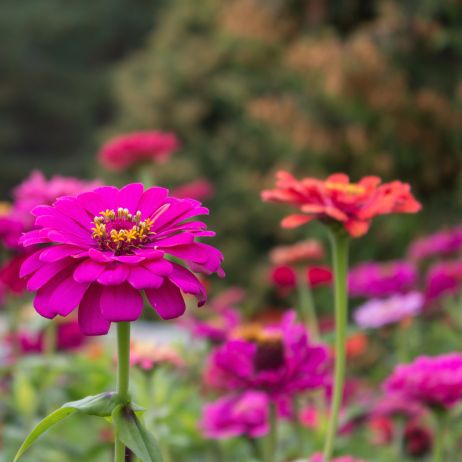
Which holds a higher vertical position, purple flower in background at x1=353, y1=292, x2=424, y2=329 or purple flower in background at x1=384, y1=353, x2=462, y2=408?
purple flower in background at x1=353, y1=292, x2=424, y2=329

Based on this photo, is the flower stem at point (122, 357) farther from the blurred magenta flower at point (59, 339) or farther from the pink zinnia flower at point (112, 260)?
the blurred magenta flower at point (59, 339)

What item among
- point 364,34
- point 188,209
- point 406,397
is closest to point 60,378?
point 406,397

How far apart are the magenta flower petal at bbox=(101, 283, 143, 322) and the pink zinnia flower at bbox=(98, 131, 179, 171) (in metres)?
0.94

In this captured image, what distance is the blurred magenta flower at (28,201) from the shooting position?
1062mm

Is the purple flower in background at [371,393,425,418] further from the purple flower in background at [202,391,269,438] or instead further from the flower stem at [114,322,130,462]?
the flower stem at [114,322,130,462]

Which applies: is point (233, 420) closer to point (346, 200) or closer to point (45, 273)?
point (346, 200)

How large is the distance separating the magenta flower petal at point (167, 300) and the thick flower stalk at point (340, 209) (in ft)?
0.72

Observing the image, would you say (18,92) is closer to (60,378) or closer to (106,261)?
(60,378)

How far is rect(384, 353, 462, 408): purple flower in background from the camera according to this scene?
2.79 feet

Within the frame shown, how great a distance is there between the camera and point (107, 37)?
38.3 feet

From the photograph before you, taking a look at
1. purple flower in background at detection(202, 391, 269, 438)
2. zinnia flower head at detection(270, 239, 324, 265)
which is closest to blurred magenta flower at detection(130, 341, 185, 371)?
purple flower in background at detection(202, 391, 269, 438)

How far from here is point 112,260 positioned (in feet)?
1.76

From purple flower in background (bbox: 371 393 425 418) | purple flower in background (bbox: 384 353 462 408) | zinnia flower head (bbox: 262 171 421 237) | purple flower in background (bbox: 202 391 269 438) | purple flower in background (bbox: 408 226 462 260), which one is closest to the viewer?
zinnia flower head (bbox: 262 171 421 237)

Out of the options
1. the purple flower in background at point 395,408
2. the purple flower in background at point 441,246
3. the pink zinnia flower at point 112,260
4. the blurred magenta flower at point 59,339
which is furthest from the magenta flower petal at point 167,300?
the purple flower in background at point 441,246
